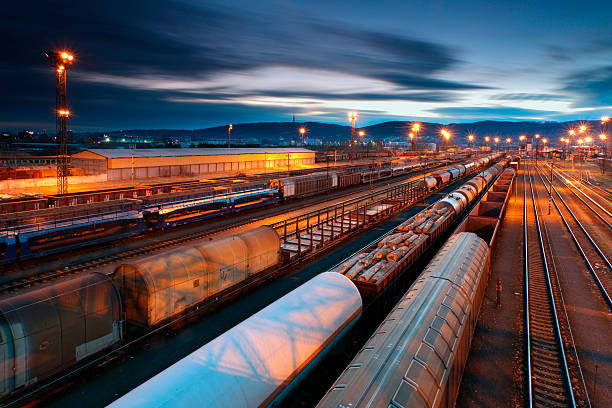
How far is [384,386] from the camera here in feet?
24.6

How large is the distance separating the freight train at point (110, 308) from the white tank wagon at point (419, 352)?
226 centimetres

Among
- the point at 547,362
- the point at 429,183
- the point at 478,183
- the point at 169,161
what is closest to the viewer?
the point at 547,362

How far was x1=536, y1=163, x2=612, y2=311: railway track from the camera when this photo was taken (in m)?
20.1

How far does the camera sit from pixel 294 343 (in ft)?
32.6

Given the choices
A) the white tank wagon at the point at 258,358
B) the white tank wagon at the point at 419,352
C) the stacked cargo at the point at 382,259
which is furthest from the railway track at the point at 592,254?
the white tank wagon at the point at 258,358

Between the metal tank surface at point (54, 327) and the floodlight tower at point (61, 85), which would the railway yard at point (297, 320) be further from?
the floodlight tower at point (61, 85)

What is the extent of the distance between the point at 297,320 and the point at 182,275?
671cm

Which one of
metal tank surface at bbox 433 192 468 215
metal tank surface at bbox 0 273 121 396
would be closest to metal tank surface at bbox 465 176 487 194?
metal tank surface at bbox 433 192 468 215

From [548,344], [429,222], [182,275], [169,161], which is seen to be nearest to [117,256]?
[182,275]

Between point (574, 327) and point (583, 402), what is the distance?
5728 mm

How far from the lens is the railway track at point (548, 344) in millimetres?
11305

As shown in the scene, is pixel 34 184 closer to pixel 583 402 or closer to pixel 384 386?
pixel 384 386

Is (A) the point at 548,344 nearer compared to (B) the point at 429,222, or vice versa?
(A) the point at 548,344

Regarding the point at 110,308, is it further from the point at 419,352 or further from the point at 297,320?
the point at 419,352
